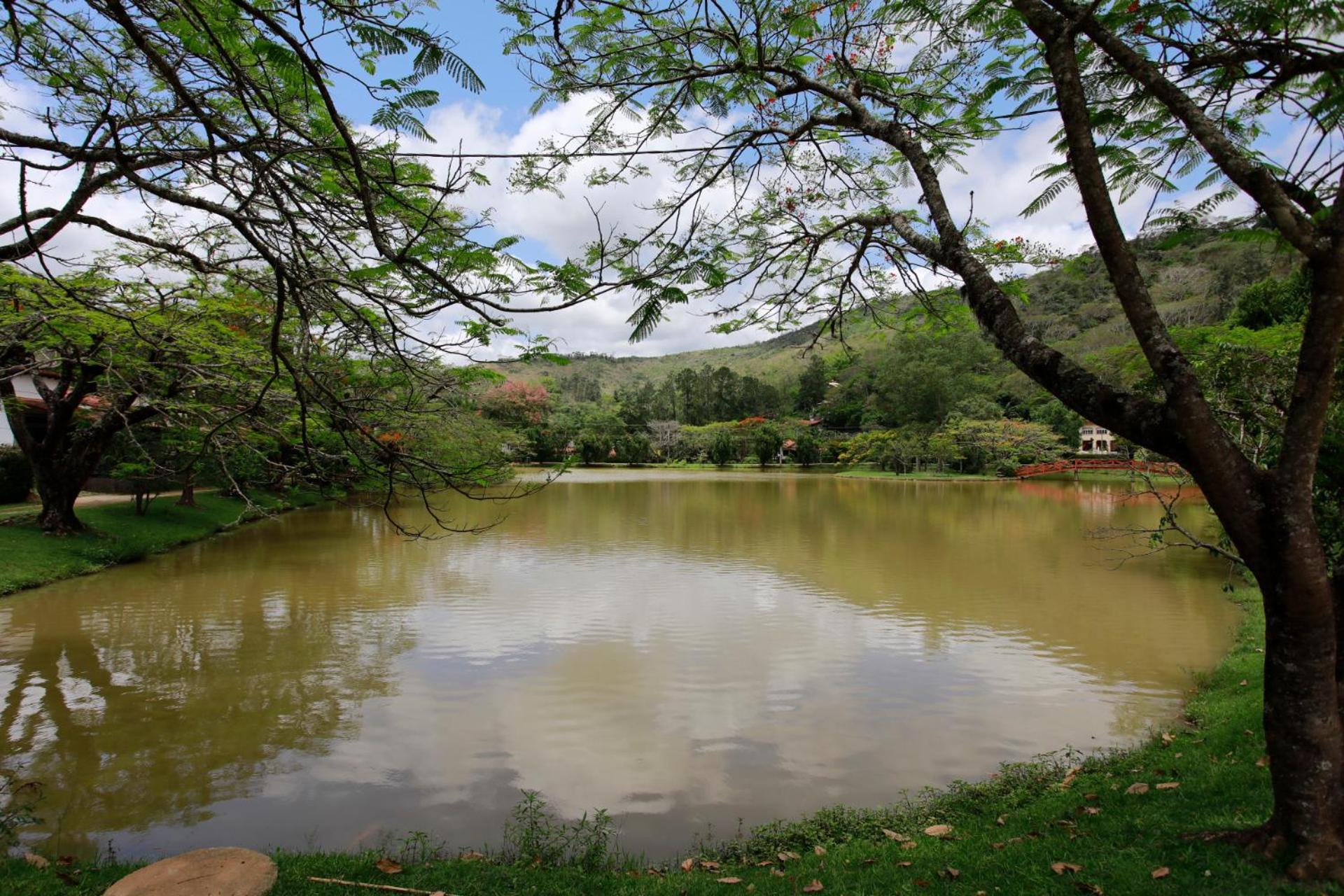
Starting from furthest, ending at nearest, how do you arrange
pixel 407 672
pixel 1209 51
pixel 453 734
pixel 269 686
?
pixel 407 672, pixel 269 686, pixel 453 734, pixel 1209 51

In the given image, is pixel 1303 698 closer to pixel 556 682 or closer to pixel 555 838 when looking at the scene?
pixel 555 838

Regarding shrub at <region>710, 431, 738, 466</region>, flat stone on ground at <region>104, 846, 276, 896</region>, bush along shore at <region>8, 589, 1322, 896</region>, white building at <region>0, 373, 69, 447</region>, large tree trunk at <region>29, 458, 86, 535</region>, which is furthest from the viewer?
shrub at <region>710, 431, 738, 466</region>

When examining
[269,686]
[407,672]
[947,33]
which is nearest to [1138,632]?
[947,33]

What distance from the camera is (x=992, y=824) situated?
3.65m

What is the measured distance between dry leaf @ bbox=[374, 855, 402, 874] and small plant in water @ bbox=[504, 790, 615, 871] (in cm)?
59

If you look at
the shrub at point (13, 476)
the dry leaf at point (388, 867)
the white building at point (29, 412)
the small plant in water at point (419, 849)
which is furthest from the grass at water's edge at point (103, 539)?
the dry leaf at point (388, 867)

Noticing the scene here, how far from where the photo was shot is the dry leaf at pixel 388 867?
10.3 ft

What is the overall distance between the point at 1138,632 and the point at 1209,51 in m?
7.06

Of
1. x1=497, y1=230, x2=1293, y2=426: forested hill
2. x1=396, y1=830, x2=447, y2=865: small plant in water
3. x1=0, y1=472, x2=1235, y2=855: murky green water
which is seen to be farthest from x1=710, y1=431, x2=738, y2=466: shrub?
x1=396, y1=830, x2=447, y2=865: small plant in water

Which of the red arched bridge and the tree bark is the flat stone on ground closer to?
the tree bark

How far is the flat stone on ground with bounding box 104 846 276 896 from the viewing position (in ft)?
8.29

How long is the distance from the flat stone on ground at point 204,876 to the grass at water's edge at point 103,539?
5207 mm

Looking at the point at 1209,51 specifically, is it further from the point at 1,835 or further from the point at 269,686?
the point at 269,686

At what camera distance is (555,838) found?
380 centimetres
